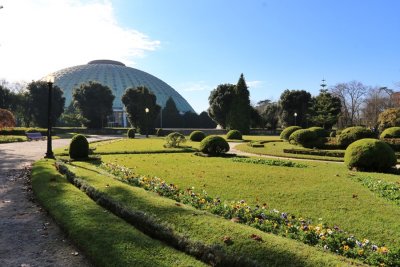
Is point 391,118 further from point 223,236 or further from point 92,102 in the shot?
point 92,102

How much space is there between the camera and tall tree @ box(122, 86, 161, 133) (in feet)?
176

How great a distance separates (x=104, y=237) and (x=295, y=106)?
5963 centimetres

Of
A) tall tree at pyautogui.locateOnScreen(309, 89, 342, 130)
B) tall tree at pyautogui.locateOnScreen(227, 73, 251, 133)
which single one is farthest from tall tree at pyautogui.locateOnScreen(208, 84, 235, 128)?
tall tree at pyautogui.locateOnScreen(309, 89, 342, 130)

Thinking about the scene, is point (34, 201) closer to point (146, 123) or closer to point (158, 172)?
point (158, 172)

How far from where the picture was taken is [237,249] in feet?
13.9

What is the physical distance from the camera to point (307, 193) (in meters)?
8.98

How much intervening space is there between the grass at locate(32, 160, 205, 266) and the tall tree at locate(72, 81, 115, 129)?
190 feet

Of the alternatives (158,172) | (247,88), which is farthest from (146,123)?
(158,172)

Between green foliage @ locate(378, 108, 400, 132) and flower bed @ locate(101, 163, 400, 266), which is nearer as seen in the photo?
flower bed @ locate(101, 163, 400, 266)

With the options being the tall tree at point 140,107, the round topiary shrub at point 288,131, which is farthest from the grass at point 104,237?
the tall tree at point 140,107

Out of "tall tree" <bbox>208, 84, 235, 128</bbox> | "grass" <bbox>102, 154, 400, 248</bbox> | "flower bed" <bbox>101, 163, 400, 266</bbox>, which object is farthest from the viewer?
"tall tree" <bbox>208, 84, 235, 128</bbox>

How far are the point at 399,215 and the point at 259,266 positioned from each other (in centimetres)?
480

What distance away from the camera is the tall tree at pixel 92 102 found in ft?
208

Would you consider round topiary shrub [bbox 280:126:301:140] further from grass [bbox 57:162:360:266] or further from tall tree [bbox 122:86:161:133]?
grass [bbox 57:162:360:266]
